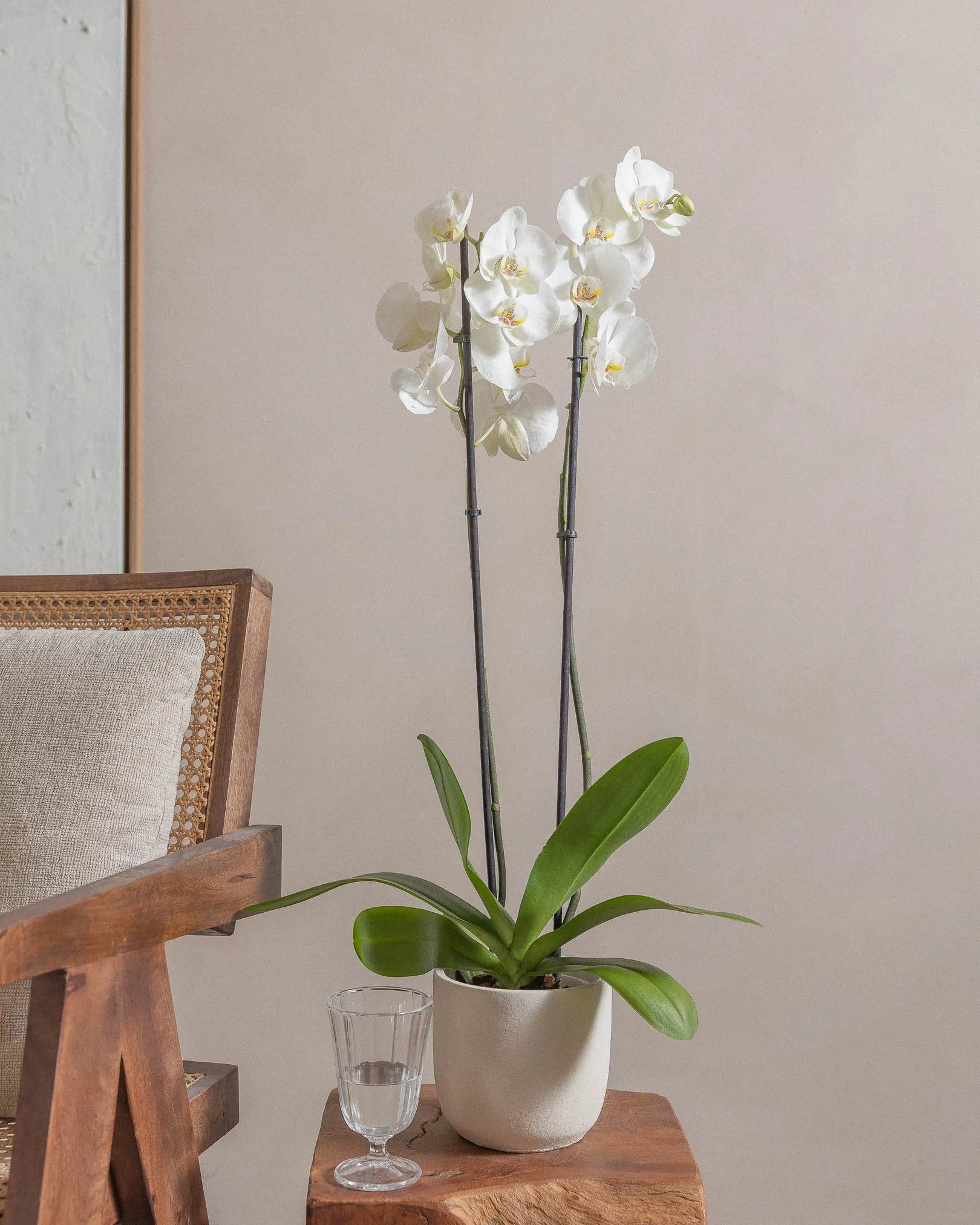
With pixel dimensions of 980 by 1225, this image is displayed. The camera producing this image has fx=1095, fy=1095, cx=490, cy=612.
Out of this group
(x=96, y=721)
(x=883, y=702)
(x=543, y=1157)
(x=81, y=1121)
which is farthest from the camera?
(x=883, y=702)

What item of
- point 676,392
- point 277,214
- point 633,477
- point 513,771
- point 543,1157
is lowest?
point 543,1157

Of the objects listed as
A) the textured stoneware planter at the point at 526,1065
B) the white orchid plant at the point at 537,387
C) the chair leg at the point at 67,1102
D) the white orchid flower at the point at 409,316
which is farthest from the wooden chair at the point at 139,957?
the white orchid flower at the point at 409,316

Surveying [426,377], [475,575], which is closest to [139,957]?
[475,575]

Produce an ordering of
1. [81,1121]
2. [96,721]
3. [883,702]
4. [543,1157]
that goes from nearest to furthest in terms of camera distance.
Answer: [81,1121] → [543,1157] → [96,721] → [883,702]

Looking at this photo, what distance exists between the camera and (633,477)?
4.92ft

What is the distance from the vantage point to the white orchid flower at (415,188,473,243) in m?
0.91

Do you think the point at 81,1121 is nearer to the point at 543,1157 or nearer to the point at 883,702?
the point at 543,1157

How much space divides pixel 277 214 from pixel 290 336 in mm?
174

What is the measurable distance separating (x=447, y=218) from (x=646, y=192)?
0.17m

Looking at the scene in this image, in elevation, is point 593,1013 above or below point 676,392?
below

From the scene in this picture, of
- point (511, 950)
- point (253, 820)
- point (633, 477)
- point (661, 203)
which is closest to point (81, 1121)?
point (511, 950)

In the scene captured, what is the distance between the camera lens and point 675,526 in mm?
1494

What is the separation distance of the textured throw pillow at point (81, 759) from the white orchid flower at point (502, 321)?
1.47 feet

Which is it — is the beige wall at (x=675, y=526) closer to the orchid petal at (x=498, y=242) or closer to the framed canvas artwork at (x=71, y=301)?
the framed canvas artwork at (x=71, y=301)
